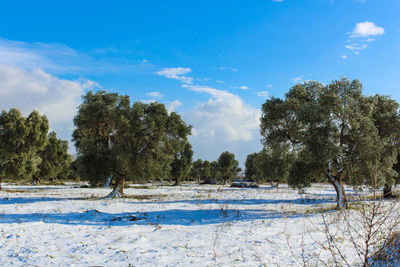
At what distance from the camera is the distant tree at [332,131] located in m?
20.4

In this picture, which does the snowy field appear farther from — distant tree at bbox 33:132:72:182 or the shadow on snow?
distant tree at bbox 33:132:72:182

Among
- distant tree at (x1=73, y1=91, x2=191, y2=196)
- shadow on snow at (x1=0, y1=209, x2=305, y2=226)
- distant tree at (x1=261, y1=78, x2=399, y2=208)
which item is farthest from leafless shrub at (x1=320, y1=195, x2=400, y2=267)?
distant tree at (x1=73, y1=91, x2=191, y2=196)

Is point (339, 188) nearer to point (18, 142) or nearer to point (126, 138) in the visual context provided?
point (126, 138)

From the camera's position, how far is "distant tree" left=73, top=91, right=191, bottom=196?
30641mm

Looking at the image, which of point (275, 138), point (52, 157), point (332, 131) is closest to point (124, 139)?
point (275, 138)

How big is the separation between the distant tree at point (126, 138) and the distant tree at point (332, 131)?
12.0 meters

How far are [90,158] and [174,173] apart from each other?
174 feet

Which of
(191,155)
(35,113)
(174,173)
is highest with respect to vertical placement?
(35,113)

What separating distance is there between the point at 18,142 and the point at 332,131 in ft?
140

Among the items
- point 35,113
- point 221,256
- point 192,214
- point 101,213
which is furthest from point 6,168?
point 221,256

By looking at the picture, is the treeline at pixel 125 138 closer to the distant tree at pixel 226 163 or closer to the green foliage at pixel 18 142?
the green foliage at pixel 18 142

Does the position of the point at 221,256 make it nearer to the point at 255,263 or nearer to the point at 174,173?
the point at 255,263

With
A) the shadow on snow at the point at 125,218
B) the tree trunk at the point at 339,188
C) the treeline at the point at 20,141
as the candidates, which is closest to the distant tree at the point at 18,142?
the treeline at the point at 20,141

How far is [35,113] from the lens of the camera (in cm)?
4481
